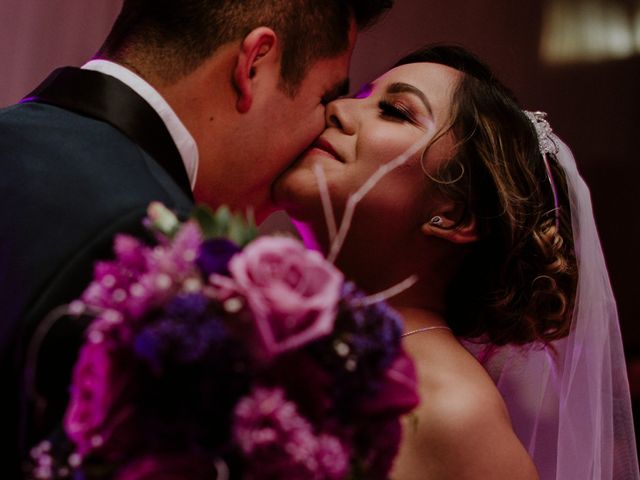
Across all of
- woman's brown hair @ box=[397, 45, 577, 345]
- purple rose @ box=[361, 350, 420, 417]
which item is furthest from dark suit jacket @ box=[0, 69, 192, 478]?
woman's brown hair @ box=[397, 45, 577, 345]

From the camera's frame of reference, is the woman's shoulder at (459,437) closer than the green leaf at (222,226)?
No

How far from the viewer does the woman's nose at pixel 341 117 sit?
2309mm

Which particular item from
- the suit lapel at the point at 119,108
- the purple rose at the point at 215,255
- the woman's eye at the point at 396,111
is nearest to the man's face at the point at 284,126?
the woman's eye at the point at 396,111

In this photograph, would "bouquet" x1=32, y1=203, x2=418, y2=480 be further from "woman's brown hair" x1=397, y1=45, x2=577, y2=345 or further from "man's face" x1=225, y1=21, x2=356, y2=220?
"woman's brown hair" x1=397, y1=45, x2=577, y2=345

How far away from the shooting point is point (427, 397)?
218 centimetres

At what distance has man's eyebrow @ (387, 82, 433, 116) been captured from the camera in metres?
2.35

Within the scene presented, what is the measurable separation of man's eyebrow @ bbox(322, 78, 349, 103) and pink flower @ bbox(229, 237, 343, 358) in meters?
1.03

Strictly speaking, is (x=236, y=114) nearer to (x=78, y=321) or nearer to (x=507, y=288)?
(x=78, y=321)

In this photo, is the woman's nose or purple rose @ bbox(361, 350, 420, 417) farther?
the woman's nose

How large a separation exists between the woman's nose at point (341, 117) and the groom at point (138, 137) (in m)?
0.04

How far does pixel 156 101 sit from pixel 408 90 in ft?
2.62

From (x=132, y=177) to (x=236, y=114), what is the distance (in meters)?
0.46

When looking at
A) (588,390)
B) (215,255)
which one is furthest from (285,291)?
(588,390)

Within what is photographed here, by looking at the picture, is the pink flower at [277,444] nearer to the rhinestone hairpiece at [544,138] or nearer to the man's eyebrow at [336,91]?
the man's eyebrow at [336,91]
